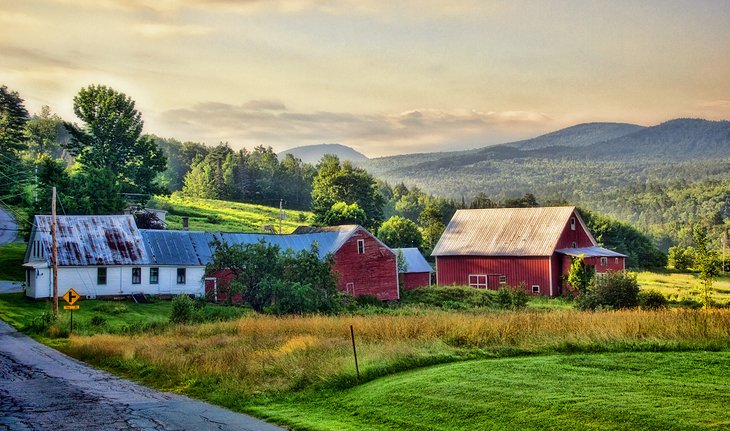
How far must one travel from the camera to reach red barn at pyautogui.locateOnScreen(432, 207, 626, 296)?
190 feet

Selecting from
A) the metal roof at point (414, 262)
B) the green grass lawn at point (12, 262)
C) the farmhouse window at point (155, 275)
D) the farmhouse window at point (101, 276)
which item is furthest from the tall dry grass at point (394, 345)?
the metal roof at point (414, 262)

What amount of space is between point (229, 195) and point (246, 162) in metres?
14.9

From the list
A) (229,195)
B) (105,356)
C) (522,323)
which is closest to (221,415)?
(522,323)

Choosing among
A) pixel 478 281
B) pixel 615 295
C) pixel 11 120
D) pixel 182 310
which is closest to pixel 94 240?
pixel 182 310

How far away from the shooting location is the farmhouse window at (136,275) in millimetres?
52125

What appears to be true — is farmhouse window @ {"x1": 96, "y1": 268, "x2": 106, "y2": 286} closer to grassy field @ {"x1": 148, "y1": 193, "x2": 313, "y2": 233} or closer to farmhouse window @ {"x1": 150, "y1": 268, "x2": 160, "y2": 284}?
farmhouse window @ {"x1": 150, "y1": 268, "x2": 160, "y2": 284}

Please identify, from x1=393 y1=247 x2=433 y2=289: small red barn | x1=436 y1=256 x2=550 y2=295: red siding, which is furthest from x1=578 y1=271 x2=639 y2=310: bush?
x1=393 y1=247 x2=433 y2=289: small red barn

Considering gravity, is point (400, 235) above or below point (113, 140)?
below

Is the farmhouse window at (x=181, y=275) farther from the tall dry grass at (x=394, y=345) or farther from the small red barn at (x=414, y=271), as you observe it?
the tall dry grass at (x=394, y=345)

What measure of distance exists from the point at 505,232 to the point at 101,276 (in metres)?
32.4

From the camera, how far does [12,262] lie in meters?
62.2

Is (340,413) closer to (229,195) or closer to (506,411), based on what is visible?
(506,411)

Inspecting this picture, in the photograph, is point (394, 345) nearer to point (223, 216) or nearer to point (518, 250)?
point (518, 250)

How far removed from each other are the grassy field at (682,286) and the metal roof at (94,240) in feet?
123
